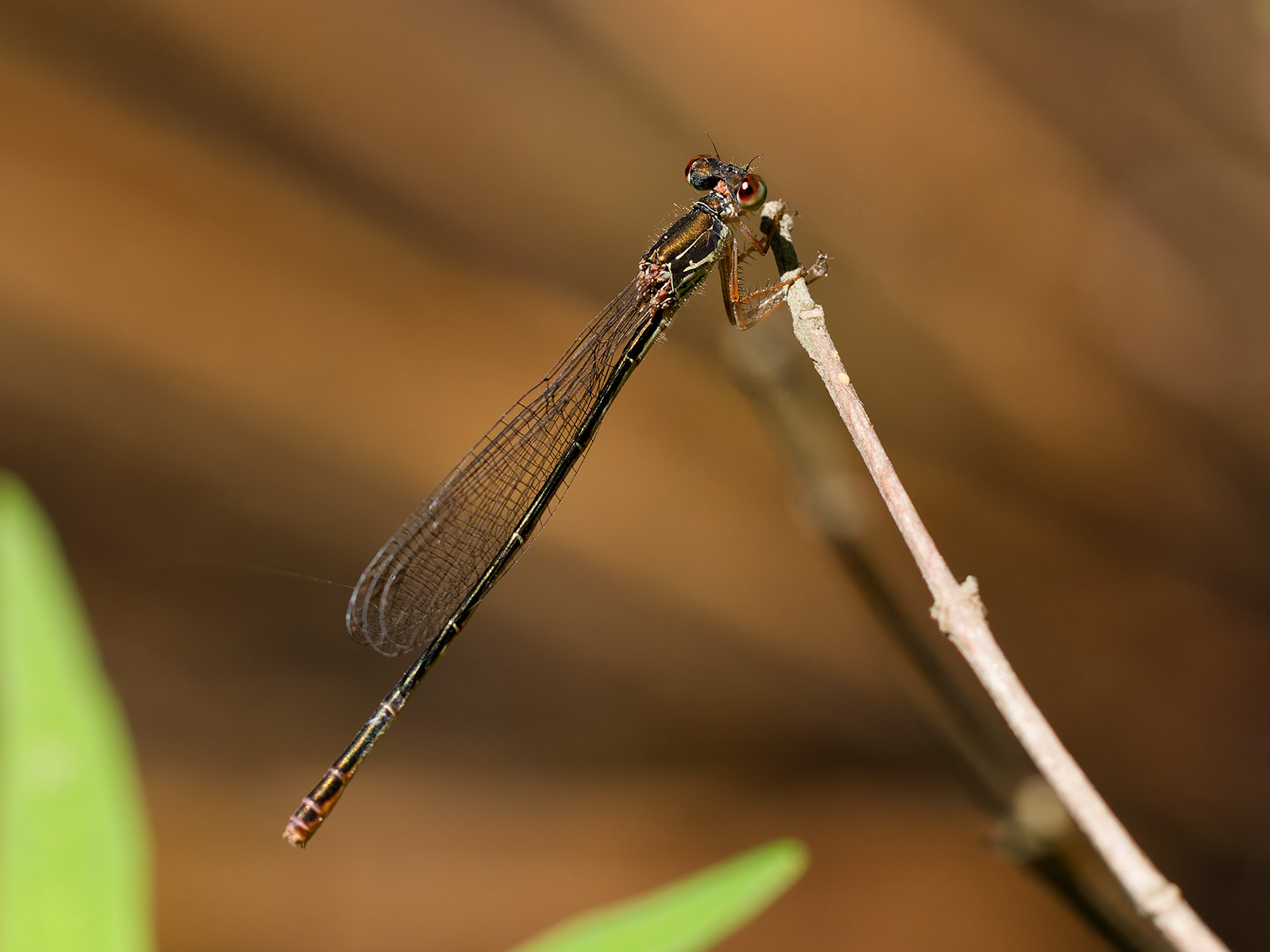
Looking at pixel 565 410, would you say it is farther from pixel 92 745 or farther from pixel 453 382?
pixel 92 745

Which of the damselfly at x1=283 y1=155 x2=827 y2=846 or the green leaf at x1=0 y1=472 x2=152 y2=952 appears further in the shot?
the damselfly at x1=283 y1=155 x2=827 y2=846

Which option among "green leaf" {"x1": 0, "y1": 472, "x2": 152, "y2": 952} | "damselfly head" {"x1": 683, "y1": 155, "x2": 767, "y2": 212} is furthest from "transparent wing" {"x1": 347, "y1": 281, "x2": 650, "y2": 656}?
"green leaf" {"x1": 0, "y1": 472, "x2": 152, "y2": 952}

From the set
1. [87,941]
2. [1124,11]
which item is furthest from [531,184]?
[87,941]

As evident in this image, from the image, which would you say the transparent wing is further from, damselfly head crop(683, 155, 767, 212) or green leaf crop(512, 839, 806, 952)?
green leaf crop(512, 839, 806, 952)

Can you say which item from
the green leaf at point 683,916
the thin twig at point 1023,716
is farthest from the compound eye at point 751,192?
the green leaf at point 683,916

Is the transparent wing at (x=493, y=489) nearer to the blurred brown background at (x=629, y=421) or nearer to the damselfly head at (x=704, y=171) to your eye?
the blurred brown background at (x=629, y=421)

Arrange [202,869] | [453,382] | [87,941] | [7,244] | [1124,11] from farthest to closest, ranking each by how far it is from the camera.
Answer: [1124,11]
[453,382]
[202,869]
[7,244]
[87,941]
